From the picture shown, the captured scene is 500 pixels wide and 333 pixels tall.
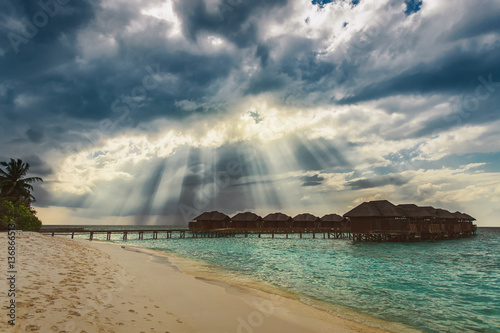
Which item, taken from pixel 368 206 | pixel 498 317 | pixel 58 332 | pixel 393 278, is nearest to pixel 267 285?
pixel 393 278

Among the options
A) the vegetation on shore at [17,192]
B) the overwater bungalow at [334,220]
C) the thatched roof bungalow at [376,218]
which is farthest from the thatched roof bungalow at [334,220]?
the vegetation on shore at [17,192]

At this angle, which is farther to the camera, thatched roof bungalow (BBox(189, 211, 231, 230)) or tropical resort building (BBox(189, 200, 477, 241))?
thatched roof bungalow (BBox(189, 211, 231, 230))

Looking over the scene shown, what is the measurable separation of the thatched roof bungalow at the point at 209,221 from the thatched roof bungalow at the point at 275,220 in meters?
12.6

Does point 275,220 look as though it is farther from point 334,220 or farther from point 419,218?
point 419,218

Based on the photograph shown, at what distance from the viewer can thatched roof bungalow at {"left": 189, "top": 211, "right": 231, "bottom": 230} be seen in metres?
72.3

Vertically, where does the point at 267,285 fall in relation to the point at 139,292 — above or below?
below

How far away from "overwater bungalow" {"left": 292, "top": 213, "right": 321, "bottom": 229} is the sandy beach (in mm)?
67470

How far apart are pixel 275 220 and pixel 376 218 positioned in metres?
36.6

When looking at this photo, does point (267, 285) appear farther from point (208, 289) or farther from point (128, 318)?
point (128, 318)

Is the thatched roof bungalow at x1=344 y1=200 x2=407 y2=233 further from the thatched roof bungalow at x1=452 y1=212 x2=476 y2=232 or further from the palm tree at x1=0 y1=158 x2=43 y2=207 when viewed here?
the palm tree at x1=0 y1=158 x2=43 y2=207

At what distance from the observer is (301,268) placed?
65.5 ft

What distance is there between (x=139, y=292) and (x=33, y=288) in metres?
3.00

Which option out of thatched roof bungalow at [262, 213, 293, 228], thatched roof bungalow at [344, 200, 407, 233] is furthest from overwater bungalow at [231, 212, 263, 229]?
thatched roof bungalow at [344, 200, 407, 233]

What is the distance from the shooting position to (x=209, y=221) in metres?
72.8
